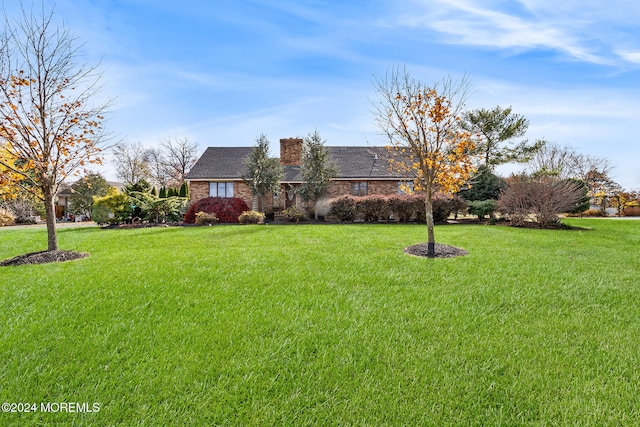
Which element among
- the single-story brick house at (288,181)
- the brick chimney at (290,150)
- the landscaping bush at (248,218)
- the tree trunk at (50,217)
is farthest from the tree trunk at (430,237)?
the brick chimney at (290,150)

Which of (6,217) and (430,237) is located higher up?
(6,217)

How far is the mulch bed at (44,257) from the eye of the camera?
6.48m

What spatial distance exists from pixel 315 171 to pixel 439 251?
11.3 meters

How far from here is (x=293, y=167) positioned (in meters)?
22.3

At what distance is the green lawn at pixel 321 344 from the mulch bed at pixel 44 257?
0.76 m

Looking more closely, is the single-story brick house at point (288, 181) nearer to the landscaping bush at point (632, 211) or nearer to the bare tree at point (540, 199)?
the bare tree at point (540, 199)

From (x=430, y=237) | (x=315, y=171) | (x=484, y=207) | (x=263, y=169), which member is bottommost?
(x=430, y=237)

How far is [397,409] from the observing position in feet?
7.12

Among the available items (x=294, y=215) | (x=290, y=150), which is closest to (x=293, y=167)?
(x=290, y=150)

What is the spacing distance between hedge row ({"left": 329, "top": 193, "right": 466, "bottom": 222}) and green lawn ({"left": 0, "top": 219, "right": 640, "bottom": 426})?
31.5 feet

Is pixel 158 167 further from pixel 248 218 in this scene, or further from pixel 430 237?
pixel 430 237

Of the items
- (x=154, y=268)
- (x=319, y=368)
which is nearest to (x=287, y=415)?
(x=319, y=368)

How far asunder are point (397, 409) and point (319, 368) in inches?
27.8

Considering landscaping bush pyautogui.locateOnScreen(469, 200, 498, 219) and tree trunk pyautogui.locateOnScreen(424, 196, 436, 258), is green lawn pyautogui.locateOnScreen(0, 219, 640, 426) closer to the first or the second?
tree trunk pyautogui.locateOnScreen(424, 196, 436, 258)
